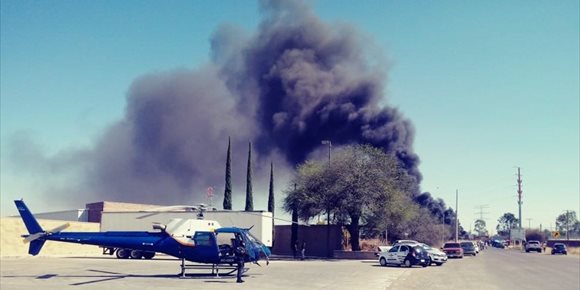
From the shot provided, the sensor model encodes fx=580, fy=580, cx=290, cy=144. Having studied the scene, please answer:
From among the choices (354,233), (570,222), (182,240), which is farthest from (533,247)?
(570,222)

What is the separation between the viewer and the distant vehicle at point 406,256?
32.5 meters

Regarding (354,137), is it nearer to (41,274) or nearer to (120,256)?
(120,256)

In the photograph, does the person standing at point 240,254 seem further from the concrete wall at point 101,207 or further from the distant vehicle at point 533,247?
the distant vehicle at point 533,247

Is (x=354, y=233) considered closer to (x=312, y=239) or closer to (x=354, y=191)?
(x=354, y=191)

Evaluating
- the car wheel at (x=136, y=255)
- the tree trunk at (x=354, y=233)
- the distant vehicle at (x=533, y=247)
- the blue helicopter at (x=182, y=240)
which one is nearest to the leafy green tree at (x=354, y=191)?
the tree trunk at (x=354, y=233)

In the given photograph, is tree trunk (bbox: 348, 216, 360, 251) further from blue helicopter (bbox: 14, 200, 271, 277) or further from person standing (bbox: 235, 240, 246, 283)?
person standing (bbox: 235, 240, 246, 283)

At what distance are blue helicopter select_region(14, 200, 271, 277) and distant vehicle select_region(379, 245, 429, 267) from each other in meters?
11.5

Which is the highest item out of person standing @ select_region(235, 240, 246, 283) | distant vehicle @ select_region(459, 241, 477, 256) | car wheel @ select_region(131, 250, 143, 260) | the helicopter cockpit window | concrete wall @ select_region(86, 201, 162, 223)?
concrete wall @ select_region(86, 201, 162, 223)

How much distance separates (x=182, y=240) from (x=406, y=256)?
14444 millimetres

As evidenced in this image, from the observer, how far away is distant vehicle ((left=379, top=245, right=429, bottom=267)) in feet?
107

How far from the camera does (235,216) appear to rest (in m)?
38.2

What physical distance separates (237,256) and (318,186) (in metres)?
25.7

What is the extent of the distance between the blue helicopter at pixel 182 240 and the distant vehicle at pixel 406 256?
11.5 meters

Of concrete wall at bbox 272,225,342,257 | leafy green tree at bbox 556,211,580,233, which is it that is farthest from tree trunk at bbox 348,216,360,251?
leafy green tree at bbox 556,211,580,233
